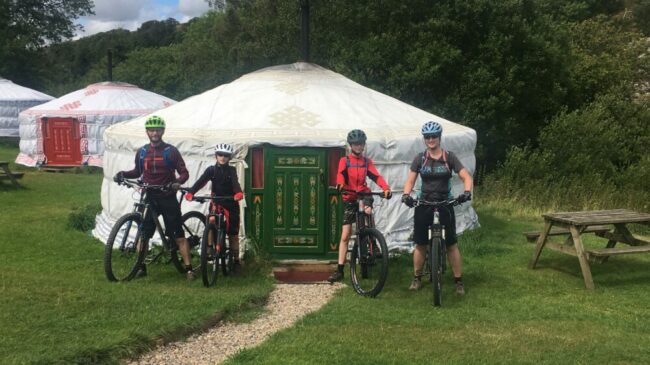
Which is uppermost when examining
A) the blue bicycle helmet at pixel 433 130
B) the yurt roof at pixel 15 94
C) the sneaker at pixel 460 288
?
the yurt roof at pixel 15 94

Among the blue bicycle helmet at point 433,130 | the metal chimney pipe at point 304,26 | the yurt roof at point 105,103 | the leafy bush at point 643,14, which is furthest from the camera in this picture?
the leafy bush at point 643,14

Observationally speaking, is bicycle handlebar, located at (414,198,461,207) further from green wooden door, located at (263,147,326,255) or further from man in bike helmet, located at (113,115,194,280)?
man in bike helmet, located at (113,115,194,280)

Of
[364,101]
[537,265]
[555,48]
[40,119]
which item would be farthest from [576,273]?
[40,119]

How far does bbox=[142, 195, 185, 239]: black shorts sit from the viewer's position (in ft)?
18.8

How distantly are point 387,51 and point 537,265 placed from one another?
8.94 meters

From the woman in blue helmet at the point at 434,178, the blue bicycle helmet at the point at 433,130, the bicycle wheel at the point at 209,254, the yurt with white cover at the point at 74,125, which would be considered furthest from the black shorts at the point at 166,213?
the yurt with white cover at the point at 74,125

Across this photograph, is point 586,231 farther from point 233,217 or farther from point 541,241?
point 233,217

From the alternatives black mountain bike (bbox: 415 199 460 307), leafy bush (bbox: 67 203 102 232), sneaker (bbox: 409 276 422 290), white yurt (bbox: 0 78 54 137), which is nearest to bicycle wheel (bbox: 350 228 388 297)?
sneaker (bbox: 409 276 422 290)

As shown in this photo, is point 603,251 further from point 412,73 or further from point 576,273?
point 412,73

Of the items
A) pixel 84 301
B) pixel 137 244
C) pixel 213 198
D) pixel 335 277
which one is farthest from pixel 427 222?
pixel 84 301

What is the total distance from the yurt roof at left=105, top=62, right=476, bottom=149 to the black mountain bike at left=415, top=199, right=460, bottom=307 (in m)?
1.83

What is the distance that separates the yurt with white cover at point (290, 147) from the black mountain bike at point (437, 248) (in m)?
1.81

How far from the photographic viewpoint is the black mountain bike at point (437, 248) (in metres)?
5.11

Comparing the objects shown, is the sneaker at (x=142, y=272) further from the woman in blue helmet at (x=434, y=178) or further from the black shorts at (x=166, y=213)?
the woman in blue helmet at (x=434, y=178)
